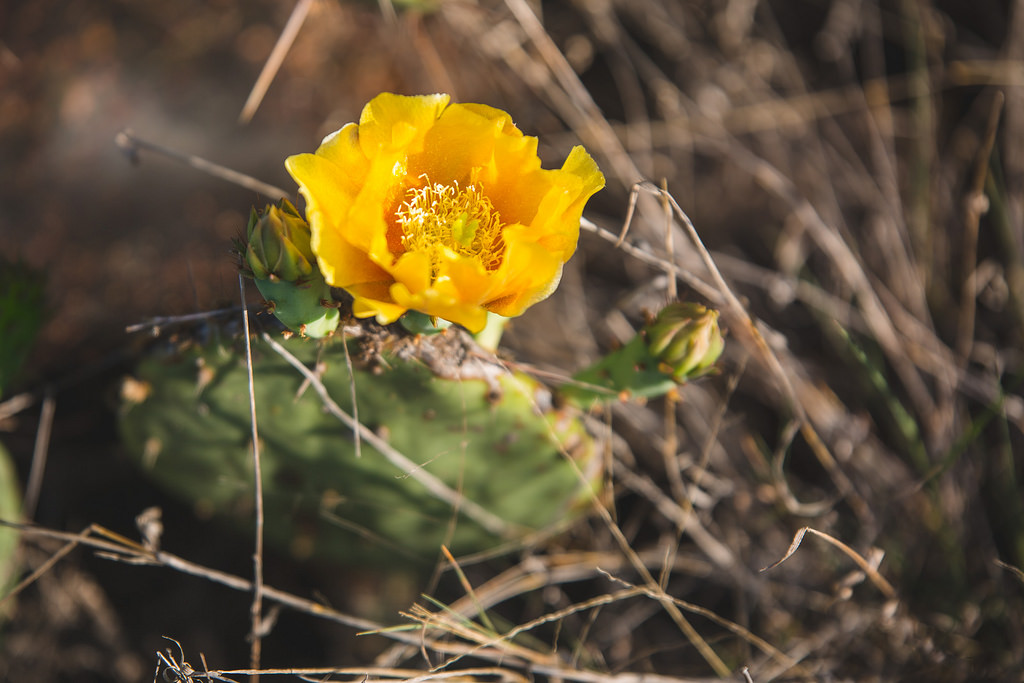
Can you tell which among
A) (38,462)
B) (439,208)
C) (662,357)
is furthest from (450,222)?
(38,462)

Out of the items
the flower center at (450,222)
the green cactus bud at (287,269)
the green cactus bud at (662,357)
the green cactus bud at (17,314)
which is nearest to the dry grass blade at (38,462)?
the green cactus bud at (17,314)

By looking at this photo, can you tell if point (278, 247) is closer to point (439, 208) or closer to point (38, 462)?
point (439, 208)

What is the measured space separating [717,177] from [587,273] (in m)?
0.49

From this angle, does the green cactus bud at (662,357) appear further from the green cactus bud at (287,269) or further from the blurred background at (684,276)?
the green cactus bud at (287,269)

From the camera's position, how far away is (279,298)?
3.05 ft

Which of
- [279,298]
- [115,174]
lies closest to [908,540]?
Answer: [279,298]

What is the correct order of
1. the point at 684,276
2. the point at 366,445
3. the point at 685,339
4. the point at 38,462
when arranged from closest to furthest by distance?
the point at 685,339 < the point at 366,445 < the point at 684,276 < the point at 38,462

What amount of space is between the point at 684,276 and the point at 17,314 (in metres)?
1.17

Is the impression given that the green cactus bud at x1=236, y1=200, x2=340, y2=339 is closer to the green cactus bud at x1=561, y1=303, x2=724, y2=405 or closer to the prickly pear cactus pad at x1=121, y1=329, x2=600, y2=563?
the prickly pear cactus pad at x1=121, y1=329, x2=600, y2=563

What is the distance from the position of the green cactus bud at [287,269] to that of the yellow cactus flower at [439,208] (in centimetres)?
5

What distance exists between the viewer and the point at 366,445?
1.17 m

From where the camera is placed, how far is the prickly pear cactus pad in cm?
108

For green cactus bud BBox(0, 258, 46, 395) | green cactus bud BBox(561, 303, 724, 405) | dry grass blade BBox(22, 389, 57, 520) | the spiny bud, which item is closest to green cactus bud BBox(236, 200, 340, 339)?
the spiny bud

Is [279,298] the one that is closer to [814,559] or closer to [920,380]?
[814,559]
